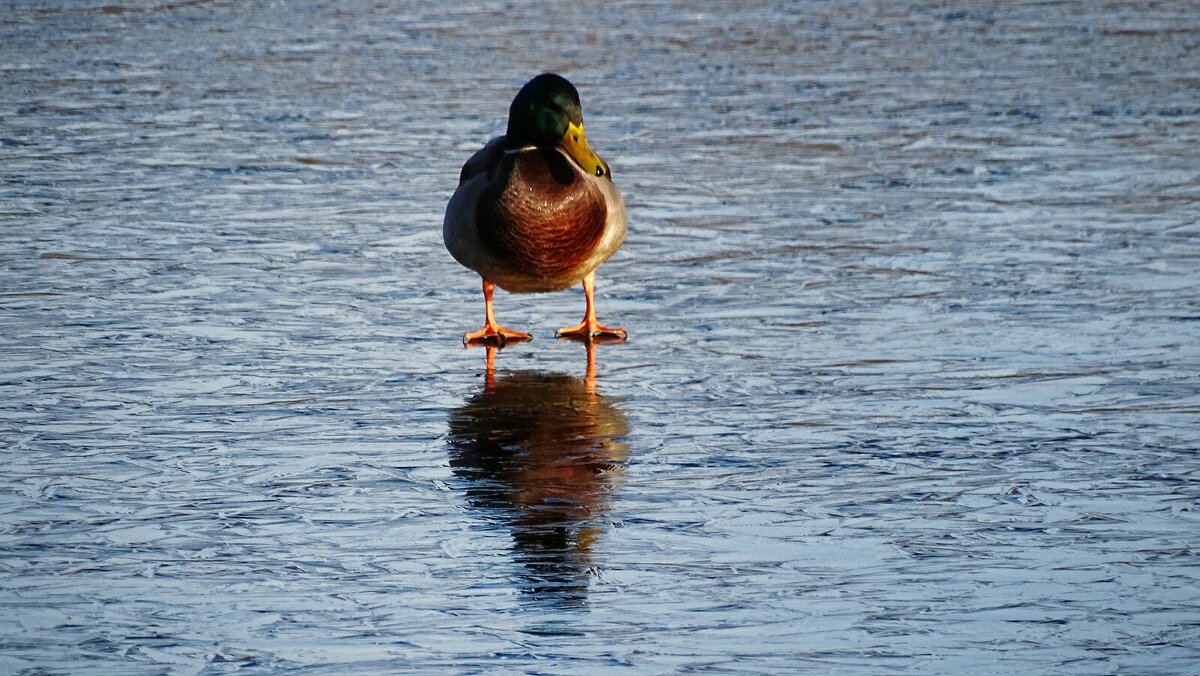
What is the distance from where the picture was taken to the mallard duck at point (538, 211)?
566 centimetres

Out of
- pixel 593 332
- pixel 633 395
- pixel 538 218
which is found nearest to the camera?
pixel 633 395

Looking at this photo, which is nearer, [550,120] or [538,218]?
[538,218]

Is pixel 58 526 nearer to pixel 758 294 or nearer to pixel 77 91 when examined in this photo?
pixel 758 294

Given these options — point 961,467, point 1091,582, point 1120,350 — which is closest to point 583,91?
point 1120,350

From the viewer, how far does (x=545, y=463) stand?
14.6 ft

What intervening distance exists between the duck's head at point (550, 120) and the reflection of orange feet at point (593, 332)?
480 mm

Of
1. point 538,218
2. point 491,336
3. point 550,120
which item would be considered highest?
point 550,120

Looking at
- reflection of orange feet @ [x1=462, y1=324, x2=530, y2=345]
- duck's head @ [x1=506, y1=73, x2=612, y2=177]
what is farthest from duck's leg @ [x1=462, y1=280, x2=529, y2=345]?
duck's head @ [x1=506, y1=73, x2=612, y2=177]

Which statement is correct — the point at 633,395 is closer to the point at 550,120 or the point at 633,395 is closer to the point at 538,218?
the point at 538,218

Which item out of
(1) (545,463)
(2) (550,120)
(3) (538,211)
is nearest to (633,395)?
(1) (545,463)

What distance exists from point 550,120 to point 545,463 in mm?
1682

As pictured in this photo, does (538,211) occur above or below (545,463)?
above

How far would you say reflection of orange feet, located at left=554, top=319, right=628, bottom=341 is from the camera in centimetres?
579

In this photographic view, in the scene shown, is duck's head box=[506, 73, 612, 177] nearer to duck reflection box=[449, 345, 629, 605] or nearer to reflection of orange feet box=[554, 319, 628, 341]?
reflection of orange feet box=[554, 319, 628, 341]
